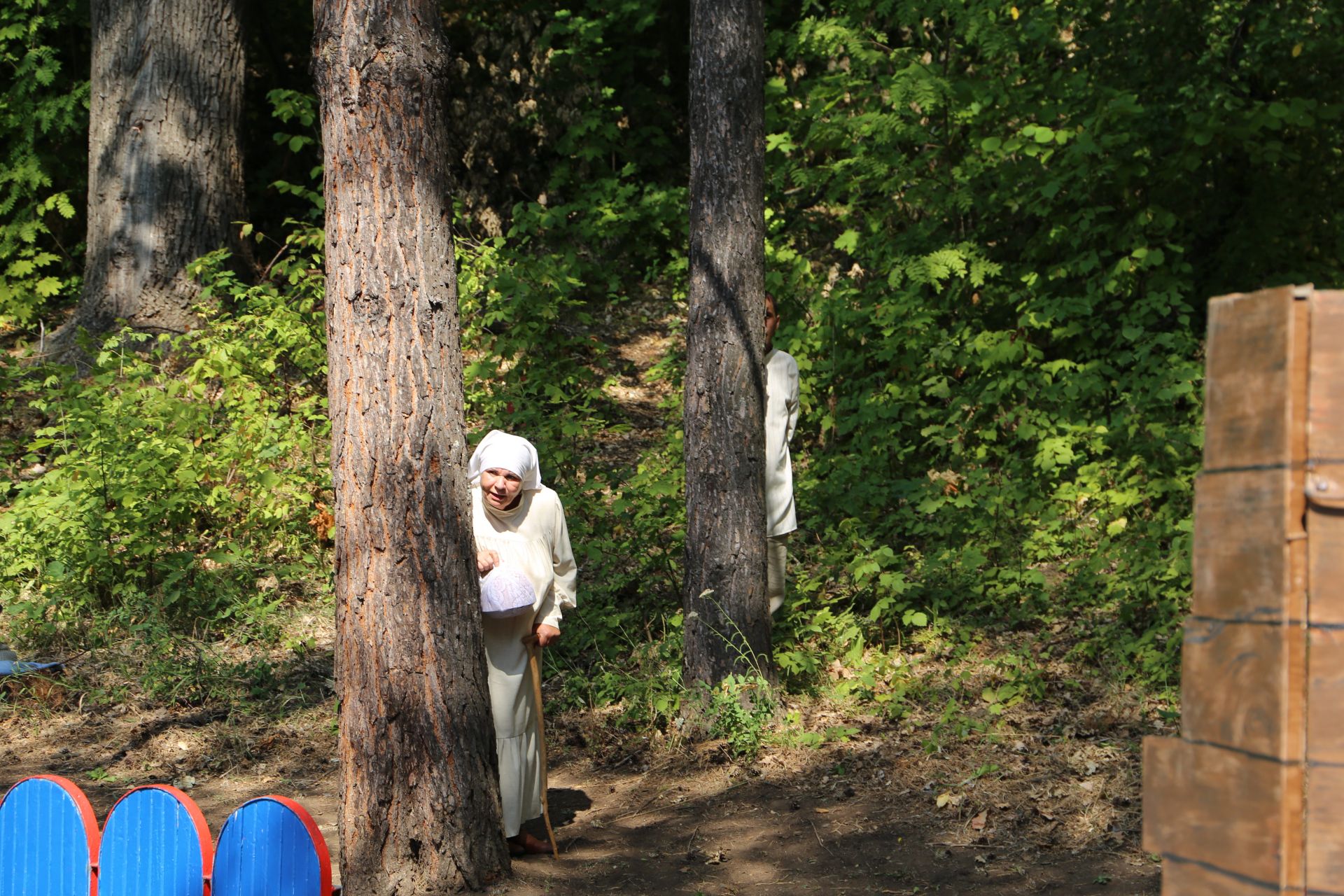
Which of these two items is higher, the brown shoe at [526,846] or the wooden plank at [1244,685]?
the wooden plank at [1244,685]

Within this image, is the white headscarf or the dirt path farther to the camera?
the white headscarf

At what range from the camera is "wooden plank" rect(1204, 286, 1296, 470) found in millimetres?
→ 1965

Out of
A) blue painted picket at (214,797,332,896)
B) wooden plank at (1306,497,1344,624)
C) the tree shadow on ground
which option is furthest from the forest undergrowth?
wooden plank at (1306,497,1344,624)

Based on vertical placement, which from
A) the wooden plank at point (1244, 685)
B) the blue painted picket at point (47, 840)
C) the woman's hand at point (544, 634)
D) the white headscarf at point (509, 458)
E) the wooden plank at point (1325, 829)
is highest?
the white headscarf at point (509, 458)

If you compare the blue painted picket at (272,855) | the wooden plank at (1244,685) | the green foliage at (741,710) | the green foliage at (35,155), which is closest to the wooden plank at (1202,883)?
the wooden plank at (1244,685)

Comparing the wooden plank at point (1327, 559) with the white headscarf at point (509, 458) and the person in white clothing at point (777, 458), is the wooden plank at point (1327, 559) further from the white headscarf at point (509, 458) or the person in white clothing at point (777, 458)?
the person in white clothing at point (777, 458)

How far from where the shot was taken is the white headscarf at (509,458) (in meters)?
5.43

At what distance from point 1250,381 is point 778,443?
5.21 meters

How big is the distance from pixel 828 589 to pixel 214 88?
7490 mm

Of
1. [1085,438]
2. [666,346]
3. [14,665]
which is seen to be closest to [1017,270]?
[1085,438]

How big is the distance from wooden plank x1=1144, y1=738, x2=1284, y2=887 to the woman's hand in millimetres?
3693

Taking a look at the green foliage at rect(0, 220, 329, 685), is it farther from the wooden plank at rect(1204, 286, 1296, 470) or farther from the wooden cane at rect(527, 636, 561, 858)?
the wooden plank at rect(1204, 286, 1296, 470)

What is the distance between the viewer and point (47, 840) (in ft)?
13.3

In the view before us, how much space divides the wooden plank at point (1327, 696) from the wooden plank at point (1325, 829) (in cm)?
3
